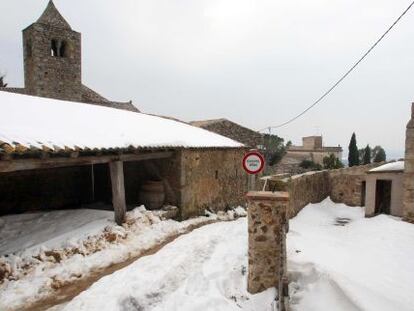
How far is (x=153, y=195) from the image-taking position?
9.70m

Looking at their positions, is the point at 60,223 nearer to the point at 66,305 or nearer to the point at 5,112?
the point at 5,112

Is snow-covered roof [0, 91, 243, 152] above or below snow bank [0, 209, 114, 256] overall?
above

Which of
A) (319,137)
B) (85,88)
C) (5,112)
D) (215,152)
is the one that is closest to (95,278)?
(5,112)

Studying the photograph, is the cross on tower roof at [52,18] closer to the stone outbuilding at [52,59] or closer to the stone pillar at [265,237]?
the stone outbuilding at [52,59]

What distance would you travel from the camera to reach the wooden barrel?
9.70 metres

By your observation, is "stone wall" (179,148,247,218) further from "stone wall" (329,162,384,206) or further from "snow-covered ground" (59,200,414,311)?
"stone wall" (329,162,384,206)

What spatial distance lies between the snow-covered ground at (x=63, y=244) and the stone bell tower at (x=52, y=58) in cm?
1564

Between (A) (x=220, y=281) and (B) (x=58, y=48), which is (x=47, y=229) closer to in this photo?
(A) (x=220, y=281)

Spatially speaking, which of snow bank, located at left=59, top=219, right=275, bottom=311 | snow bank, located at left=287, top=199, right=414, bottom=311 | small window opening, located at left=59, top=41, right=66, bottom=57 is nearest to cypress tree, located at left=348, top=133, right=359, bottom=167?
snow bank, located at left=287, top=199, right=414, bottom=311

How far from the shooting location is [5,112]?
261 inches

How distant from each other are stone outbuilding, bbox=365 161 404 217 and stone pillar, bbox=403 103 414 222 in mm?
1059

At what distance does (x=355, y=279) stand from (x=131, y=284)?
3.36 metres

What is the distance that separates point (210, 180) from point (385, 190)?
28.9 ft

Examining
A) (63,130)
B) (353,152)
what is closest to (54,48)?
(63,130)
